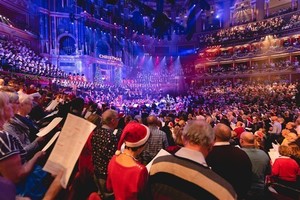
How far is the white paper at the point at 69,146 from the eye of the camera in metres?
1.49

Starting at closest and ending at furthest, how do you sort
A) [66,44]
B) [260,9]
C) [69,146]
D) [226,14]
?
[69,146] → [66,44] → [260,9] → [226,14]

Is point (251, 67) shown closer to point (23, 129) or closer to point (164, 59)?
point (164, 59)

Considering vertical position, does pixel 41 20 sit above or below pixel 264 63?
above

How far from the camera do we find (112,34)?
35031 millimetres

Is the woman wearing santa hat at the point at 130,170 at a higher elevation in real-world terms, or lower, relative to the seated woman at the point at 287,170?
higher

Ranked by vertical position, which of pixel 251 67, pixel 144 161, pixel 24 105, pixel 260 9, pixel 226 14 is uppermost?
pixel 226 14

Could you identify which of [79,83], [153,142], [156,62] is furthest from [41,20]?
[153,142]

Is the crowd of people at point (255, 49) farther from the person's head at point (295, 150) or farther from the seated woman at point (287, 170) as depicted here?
the seated woman at point (287, 170)

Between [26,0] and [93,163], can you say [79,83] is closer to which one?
[26,0]

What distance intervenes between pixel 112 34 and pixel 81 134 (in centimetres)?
3481

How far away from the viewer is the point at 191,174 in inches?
76.4

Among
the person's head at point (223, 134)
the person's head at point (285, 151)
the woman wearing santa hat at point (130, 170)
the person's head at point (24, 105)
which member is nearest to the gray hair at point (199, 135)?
the woman wearing santa hat at point (130, 170)

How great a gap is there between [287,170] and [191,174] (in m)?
2.85

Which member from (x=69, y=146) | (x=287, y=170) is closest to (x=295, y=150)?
(x=287, y=170)
